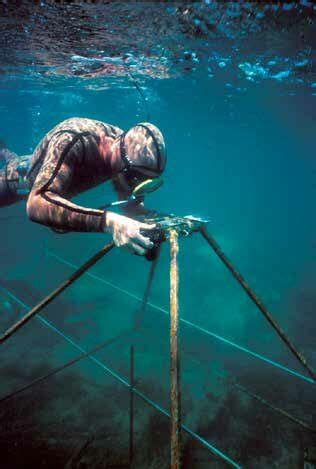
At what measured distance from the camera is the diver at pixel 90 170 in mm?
2300

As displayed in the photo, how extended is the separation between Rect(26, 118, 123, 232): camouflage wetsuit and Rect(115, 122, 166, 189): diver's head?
0.95 ft

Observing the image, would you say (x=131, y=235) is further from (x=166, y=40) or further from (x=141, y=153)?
(x=166, y=40)

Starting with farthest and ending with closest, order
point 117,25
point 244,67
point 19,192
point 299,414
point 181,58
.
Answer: point 244,67
point 181,58
point 117,25
point 299,414
point 19,192

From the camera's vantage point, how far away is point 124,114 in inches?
1116

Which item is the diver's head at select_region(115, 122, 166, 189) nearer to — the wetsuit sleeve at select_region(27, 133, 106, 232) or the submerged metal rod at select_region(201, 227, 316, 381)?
the wetsuit sleeve at select_region(27, 133, 106, 232)

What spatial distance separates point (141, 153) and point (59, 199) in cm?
114

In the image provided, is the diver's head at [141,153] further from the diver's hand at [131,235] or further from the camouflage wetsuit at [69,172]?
the diver's hand at [131,235]

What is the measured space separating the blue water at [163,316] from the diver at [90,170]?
10.9 ft

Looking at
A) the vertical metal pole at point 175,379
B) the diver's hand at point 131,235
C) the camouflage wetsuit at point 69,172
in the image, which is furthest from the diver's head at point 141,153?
the vertical metal pole at point 175,379

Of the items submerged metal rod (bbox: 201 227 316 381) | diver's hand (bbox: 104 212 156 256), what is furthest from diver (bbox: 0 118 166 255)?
submerged metal rod (bbox: 201 227 316 381)

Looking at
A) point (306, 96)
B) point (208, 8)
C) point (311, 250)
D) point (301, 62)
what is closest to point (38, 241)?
point (208, 8)

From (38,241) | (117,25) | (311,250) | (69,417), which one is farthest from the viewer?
(311,250)

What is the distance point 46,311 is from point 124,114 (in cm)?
2467

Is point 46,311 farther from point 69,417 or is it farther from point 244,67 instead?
point 244,67
